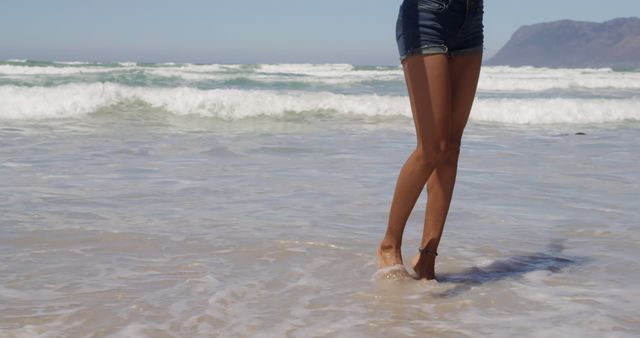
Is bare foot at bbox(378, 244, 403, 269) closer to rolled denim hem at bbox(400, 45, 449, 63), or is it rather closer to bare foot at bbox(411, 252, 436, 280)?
bare foot at bbox(411, 252, 436, 280)

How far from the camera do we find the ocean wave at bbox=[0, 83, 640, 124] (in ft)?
45.0

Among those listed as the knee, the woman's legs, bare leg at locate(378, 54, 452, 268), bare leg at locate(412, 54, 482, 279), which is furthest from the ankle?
the knee

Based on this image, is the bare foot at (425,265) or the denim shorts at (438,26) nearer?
the denim shorts at (438,26)

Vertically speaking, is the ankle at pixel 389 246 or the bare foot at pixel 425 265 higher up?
the ankle at pixel 389 246

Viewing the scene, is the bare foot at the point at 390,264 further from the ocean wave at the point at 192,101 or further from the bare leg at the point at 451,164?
the ocean wave at the point at 192,101

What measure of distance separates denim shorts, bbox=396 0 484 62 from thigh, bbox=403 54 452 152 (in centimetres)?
5

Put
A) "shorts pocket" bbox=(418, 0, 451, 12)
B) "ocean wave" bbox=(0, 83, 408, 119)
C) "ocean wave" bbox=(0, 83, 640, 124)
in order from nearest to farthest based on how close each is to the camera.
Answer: "shorts pocket" bbox=(418, 0, 451, 12) → "ocean wave" bbox=(0, 83, 408, 119) → "ocean wave" bbox=(0, 83, 640, 124)

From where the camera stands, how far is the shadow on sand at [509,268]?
12.0 ft

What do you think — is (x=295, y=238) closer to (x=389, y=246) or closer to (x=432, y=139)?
(x=389, y=246)

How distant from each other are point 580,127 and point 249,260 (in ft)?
33.4

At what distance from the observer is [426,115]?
11.0ft

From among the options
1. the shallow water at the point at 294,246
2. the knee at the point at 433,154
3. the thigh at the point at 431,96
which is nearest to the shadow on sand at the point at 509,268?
the shallow water at the point at 294,246

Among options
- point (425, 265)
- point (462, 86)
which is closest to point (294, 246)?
point (425, 265)

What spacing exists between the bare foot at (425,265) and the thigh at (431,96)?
0.54 metres
